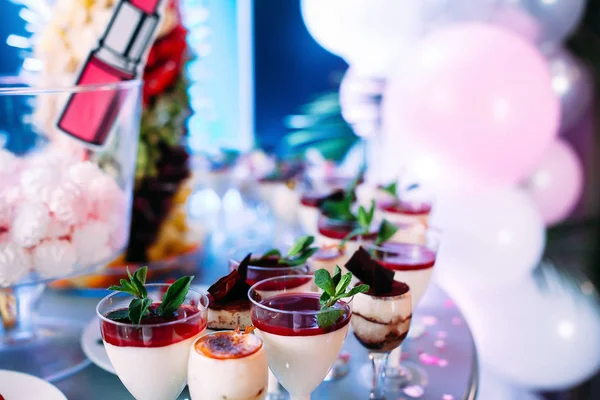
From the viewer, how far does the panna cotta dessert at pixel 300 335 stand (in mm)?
999

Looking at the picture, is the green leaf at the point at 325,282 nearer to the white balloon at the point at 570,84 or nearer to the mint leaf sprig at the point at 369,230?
the mint leaf sprig at the point at 369,230

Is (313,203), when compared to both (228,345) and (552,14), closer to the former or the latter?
(228,345)

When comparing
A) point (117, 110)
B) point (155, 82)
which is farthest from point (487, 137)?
point (117, 110)

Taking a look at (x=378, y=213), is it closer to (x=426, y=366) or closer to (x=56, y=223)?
(x=426, y=366)

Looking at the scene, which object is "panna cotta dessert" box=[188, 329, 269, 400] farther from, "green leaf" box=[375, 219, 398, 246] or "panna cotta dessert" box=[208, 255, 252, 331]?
"green leaf" box=[375, 219, 398, 246]

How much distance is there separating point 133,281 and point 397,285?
1.75 ft

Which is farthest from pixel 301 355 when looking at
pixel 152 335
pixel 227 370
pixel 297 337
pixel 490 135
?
pixel 490 135

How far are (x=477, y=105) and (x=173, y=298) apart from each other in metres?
2.11

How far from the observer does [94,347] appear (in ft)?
4.47

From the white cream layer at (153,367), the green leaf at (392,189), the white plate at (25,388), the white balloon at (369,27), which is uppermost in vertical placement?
the white balloon at (369,27)

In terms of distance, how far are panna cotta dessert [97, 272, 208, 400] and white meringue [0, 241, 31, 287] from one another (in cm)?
31

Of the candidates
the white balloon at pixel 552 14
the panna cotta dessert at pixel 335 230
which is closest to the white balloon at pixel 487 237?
the white balloon at pixel 552 14

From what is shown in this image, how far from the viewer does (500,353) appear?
3.07 meters

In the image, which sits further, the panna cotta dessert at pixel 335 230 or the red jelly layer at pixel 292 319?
the panna cotta dessert at pixel 335 230
